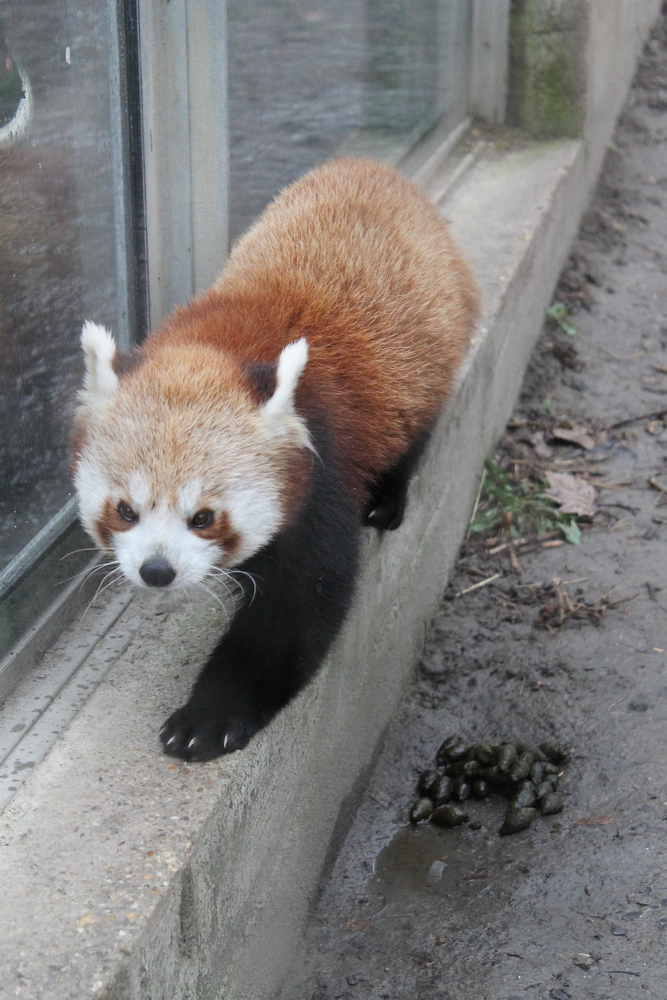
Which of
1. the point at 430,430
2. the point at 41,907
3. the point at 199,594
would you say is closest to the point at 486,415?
the point at 430,430

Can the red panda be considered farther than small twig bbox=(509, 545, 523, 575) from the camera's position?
No

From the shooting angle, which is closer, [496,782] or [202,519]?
[202,519]

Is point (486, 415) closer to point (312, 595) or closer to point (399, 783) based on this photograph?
point (399, 783)

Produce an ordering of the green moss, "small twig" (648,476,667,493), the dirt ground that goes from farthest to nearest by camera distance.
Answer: the green moss, "small twig" (648,476,667,493), the dirt ground

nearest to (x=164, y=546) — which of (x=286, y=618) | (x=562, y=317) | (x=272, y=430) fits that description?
(x=272, y=430)

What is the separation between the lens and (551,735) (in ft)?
10.9

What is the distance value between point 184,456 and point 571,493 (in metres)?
2.59

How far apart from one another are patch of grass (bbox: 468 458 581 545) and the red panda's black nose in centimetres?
241

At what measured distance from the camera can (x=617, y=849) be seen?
2854 mm

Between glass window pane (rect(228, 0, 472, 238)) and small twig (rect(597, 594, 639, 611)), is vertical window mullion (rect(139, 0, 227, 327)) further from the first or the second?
small twig (rect(597, 594, 639, 611))

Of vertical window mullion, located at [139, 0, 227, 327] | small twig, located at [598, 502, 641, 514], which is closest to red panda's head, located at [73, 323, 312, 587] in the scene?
vertical window mullion, located at [139, 0, 227, 327]

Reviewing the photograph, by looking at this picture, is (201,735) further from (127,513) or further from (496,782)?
(496,782)

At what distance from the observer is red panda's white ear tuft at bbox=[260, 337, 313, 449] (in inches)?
86.5

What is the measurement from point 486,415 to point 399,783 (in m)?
1.63
